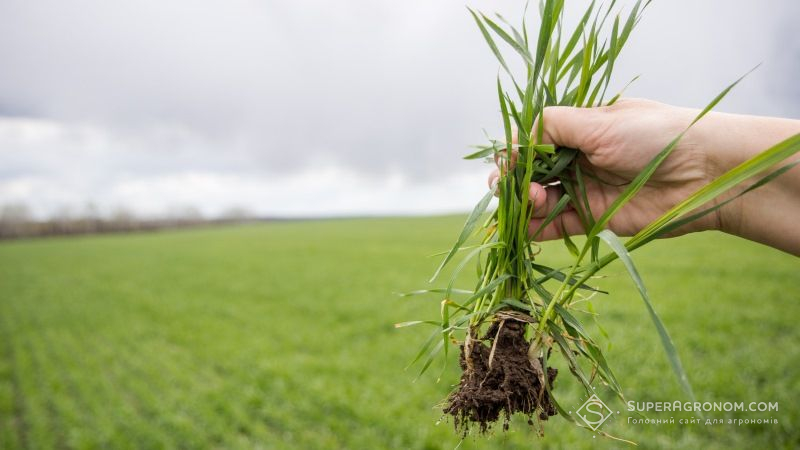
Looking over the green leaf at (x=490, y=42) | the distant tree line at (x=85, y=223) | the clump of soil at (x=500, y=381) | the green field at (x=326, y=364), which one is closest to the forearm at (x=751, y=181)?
the green field at (x=326, y=364)

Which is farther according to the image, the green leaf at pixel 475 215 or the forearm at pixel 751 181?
the forearm at pixel 751 181

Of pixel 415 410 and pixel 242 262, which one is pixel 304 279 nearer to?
pixel 242 262

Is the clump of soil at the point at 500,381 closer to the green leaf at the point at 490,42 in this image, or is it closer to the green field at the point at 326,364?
the green field at the point at 326,364

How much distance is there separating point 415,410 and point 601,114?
501 centimetres

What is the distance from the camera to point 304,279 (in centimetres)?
1667

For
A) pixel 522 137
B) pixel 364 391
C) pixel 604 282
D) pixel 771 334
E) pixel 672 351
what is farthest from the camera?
pixel 604 282

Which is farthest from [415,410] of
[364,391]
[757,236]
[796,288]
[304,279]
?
[304,279]

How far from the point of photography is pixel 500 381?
1.37 m

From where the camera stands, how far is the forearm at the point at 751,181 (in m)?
1.52

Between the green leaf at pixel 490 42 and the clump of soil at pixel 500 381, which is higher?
the green leaf at pixel 490 42

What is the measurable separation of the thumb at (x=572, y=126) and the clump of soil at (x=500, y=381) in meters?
0.67

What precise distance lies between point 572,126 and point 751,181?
2.53 feet

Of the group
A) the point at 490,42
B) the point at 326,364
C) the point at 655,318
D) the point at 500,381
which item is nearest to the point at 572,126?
the point at 490,42

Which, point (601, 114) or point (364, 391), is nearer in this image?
point (601, 114)
